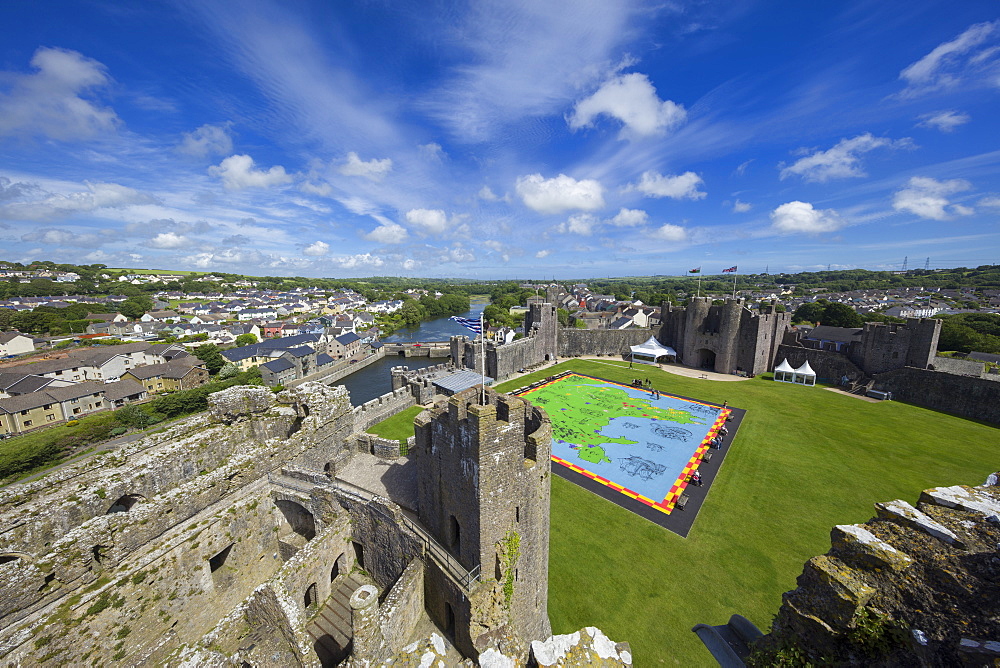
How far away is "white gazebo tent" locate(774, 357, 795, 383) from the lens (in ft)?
118

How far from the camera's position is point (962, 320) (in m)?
55.2

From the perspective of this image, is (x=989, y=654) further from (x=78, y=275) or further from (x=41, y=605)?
(x=78, y=275)

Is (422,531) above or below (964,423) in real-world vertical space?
above

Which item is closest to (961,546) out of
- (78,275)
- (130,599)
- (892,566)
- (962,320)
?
(892,566)

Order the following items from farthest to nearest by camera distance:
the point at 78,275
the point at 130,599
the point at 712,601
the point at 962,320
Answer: the point at 78,275
the point at 962,320
the point at 712,601
the point at 130,599

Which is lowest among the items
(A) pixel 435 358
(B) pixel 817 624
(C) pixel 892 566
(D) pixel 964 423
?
(A) pixel 435 358

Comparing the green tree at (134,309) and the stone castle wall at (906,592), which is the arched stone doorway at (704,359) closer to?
the stone castle wall at (906,592)

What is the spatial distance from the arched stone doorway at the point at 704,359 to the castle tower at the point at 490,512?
1552 inches

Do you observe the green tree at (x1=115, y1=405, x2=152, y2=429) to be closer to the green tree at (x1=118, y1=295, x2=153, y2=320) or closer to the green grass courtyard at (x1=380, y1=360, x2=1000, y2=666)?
the green grass courtyard at (x1=380, y1=360, x2=1000, y2=666)

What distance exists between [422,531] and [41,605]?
914 cm

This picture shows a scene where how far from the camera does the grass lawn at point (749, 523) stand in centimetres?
1153

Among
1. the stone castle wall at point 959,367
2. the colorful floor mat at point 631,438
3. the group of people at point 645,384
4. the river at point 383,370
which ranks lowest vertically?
the river at point 383,370

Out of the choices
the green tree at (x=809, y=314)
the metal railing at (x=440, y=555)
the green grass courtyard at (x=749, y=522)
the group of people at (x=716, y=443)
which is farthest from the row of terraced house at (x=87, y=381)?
the green tree at (x=809, y=314)

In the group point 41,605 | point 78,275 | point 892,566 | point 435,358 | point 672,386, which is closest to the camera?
point 892,566
